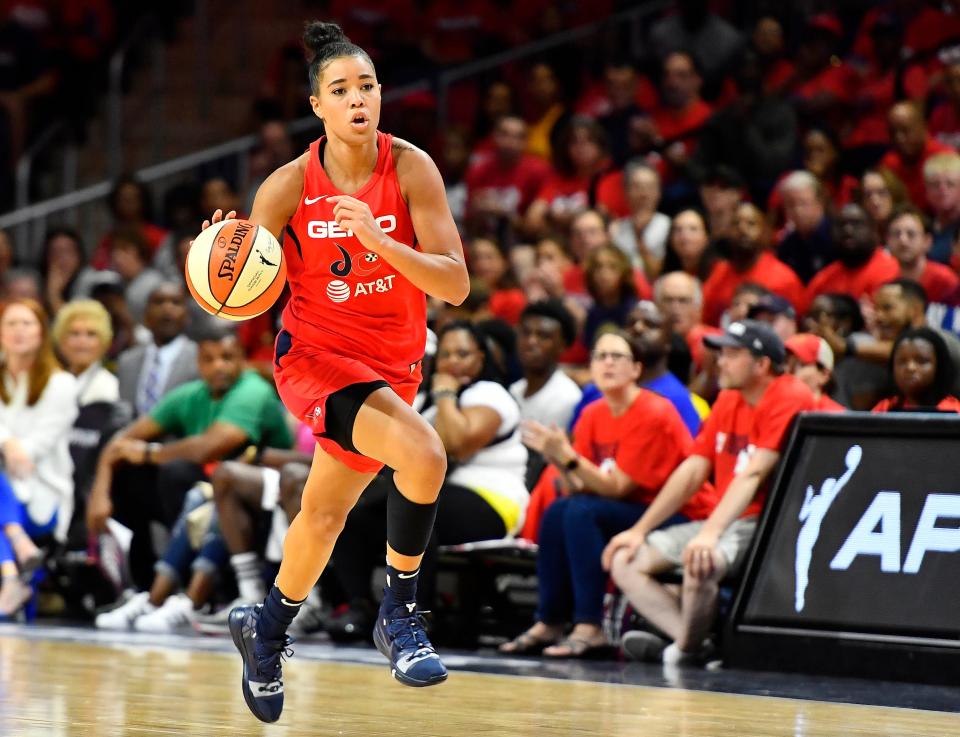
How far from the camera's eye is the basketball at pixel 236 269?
4.89 m

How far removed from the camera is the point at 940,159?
29.6ft

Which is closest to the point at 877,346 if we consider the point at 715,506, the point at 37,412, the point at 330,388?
the point at 715,506

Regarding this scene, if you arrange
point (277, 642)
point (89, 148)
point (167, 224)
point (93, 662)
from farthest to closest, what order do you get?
1. point (89, 148)
2. point (167, 224)
3. point (93, 662)
4. point (277, 642)

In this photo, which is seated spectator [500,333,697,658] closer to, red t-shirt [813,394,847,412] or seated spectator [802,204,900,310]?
red t-shirt [813,394,847,412]

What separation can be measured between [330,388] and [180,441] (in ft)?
13.2

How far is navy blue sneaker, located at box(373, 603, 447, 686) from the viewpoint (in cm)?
496

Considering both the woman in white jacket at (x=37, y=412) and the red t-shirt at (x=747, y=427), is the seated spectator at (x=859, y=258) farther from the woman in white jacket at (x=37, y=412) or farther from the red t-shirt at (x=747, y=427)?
the woman in white jacket at (x=37, y=412)

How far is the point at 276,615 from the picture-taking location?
5293mm

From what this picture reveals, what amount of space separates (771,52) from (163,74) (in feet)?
19.6

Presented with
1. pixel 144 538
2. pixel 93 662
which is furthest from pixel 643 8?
pixel 93 662

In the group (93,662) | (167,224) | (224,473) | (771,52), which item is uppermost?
(771,52)

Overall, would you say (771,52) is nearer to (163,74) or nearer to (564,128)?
(564,128)

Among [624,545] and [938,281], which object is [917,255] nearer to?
[938,281]

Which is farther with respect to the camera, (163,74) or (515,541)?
(163,74)
